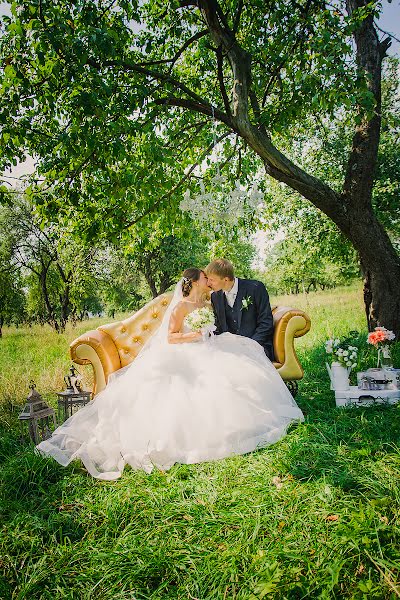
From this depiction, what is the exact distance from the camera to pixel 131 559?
95.0 inches

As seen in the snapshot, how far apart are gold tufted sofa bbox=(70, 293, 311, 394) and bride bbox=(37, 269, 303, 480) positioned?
2.30ft

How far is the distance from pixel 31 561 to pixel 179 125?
6.46 metres

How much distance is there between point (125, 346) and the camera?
5613 mm

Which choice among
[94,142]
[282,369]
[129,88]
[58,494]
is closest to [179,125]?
[129,88]

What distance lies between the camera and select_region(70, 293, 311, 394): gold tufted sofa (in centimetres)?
522

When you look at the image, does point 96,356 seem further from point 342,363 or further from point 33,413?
point 342,363

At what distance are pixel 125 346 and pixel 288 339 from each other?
2197 millimetres

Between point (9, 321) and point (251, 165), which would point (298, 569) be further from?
point (9, 321)

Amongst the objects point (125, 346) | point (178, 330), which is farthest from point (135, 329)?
point (178, 330)

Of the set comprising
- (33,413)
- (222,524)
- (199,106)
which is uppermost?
(199,106)

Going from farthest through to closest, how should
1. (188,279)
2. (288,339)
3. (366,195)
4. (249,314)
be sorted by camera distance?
(366,195) < (249,314) < (288,339) < (188,279)

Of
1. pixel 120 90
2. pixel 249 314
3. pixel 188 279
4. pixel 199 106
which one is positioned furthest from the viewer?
pixel 199 106

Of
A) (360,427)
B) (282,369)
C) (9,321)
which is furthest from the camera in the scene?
(9,321)

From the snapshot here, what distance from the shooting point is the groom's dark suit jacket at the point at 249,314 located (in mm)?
5332
